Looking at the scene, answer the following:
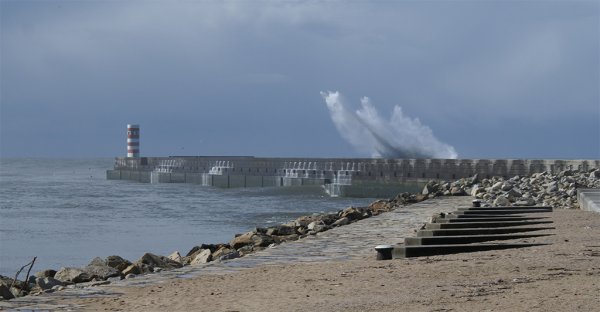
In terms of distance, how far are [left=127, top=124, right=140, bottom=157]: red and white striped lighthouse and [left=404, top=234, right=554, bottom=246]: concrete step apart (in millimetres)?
57345

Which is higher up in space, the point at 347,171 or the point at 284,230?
the point at 347,171

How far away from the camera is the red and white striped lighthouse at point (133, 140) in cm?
6775

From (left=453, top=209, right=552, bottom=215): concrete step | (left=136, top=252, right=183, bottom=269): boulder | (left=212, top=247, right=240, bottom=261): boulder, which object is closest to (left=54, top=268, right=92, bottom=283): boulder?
(left=136, top=252, right=183, bottom=269): boulder

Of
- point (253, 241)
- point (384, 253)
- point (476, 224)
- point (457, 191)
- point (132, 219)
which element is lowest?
point (132, 219)

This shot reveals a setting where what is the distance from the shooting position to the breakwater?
121 feet

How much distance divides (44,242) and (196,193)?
24.7m

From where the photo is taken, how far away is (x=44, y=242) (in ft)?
70.4

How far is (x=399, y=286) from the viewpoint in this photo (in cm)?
791

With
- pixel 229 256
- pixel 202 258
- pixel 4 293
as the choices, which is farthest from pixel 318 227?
pixel 4 293

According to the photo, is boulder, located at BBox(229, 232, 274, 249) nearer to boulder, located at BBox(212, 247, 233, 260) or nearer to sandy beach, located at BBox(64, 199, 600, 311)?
boulder, located at BBox(212, 247, 233, 260)

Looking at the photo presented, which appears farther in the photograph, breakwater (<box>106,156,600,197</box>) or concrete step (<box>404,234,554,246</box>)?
breakwater (<box>106,156,600,197</box>)

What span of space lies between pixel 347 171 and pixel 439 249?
33.3m

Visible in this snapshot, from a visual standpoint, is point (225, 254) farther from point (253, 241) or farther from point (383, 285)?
point (383, 285)

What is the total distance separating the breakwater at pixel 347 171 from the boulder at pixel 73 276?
81.1ft
